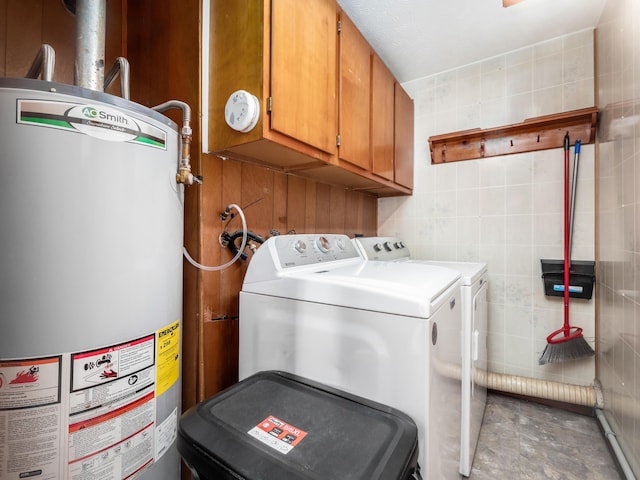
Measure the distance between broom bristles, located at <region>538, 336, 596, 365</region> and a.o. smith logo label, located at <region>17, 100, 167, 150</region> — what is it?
265 cm

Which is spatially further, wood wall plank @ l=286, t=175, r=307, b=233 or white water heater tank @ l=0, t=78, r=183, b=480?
wood wall plank @ l=286, t=175, r=307, b=233

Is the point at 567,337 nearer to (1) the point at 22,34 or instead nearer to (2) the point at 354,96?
(2) the point at 354,96

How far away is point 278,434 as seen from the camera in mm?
688

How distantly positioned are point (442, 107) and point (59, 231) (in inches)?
107

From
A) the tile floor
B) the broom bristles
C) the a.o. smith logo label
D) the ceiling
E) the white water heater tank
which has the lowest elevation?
the tile floor

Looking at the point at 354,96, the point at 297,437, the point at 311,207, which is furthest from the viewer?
the point at 311,207

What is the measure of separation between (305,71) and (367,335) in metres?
1.12

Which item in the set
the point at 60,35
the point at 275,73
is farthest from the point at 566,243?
the point at 60,35

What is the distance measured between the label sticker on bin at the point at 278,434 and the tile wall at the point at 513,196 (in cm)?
213

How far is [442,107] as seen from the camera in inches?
97.8

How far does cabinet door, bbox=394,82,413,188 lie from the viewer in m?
2.23

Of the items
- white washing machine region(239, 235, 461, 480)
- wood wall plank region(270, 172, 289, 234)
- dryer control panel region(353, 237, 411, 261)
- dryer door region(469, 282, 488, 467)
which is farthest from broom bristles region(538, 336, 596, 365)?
wood wall plank region(270, 172, 289, 234)

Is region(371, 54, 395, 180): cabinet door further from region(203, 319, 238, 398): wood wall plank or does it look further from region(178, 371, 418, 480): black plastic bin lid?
region(178, 371, 418, 480): black plastic bin lid

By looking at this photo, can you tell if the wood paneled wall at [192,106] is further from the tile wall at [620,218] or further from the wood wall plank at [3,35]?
the tile wall at [620,218]
